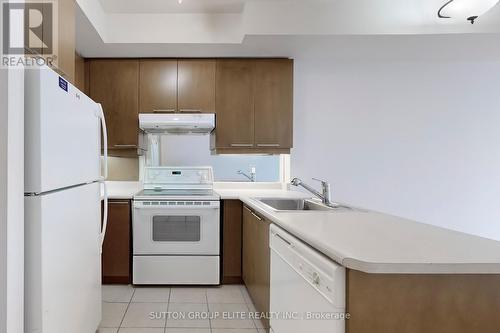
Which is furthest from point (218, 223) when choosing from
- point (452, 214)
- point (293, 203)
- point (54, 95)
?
point (452, 214)

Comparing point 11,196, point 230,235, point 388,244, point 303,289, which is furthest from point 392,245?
point 230,235

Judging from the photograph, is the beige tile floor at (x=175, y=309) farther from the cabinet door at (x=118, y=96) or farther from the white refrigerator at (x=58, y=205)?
the cabinet door at (x=118, y=96)

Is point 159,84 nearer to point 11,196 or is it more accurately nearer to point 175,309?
point 175,309

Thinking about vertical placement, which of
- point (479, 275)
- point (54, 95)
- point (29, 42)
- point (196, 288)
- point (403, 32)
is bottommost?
point (196, 288)

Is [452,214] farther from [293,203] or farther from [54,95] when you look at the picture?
[54,95]

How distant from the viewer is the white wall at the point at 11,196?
1.09 m

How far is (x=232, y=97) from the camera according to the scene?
323 centimetres

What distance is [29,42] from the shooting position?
1.40 metres

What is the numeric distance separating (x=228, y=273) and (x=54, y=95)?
2191 mm

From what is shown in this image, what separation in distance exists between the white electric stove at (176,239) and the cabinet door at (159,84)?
0.93 m

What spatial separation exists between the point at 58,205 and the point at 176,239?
1.62m

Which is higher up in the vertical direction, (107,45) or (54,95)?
(107,45)

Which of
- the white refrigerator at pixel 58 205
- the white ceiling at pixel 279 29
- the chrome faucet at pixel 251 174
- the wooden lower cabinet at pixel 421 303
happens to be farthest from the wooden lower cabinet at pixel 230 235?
the wooden lower cabinet at pixel 421 303

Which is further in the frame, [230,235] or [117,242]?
[230,235]
